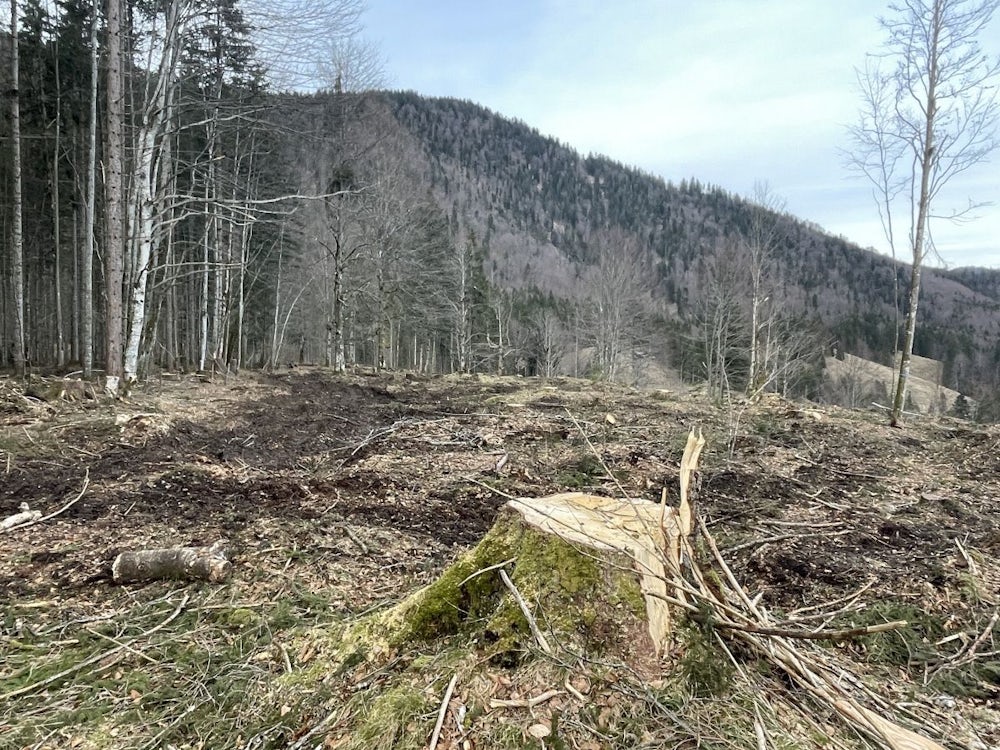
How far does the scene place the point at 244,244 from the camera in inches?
660

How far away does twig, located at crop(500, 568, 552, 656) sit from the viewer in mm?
1933

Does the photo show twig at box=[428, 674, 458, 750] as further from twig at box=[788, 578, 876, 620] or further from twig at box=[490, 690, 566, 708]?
twig at box=[788, 578, 876, 620]

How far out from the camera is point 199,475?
5.25 meters

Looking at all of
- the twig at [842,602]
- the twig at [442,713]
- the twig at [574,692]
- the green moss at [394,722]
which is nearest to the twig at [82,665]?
the green moss at [394,722]

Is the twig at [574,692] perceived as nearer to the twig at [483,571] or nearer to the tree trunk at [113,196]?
the twig at [483,571]

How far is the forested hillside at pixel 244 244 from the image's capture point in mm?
9578

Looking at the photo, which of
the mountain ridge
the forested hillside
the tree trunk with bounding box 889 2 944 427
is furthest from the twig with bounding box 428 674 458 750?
the mountain ridge

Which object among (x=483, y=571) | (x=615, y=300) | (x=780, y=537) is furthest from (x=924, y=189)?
(x=615, y=300)

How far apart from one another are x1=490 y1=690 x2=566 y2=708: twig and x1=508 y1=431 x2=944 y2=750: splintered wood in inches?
19.6

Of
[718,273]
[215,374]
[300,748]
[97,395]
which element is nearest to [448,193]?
[718,273]

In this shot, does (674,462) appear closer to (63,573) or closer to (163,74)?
(63,573)

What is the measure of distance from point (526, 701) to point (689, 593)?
84 cm

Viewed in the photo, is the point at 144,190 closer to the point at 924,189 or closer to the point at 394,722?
the point at 394,722

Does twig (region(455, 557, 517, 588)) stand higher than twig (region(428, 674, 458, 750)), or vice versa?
twig (region(455, 557, 517, 588))
